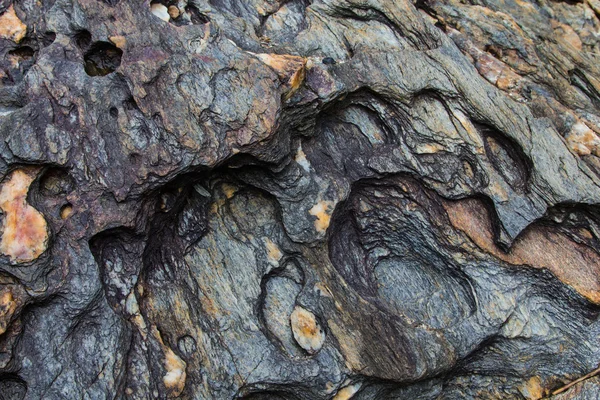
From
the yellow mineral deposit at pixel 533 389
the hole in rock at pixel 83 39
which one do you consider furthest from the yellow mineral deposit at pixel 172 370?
the yellow mineral deposit at pixel 533 389

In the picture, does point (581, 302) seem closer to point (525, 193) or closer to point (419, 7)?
point (525, 193)

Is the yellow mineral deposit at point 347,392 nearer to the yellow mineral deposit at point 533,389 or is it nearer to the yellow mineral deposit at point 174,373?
the yellow mineral deposit at point 174,373

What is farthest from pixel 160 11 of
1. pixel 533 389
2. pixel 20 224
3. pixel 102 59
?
pixel 533 389

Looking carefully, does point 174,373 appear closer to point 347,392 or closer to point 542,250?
point 347,392

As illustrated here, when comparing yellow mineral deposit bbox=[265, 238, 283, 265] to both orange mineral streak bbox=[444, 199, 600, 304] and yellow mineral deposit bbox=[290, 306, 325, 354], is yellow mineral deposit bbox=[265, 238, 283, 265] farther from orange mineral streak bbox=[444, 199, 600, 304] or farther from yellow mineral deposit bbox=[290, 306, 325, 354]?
orange mineral streak bbox=[444, 199, 600, 304]

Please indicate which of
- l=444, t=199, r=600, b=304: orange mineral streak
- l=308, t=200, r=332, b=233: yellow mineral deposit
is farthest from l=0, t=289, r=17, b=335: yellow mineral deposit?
l=444, t=199, r=600, b=304: orange mineral streak

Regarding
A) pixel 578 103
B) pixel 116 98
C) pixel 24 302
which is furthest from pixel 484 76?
pixel 24 302
